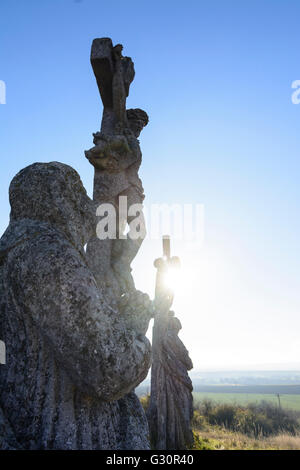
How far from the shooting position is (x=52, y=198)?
5.92ft

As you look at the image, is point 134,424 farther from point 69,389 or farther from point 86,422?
point 69,389

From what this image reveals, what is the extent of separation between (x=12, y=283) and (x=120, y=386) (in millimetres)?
666

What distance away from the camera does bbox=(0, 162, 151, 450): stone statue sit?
147 cm

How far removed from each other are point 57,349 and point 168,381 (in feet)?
22.6

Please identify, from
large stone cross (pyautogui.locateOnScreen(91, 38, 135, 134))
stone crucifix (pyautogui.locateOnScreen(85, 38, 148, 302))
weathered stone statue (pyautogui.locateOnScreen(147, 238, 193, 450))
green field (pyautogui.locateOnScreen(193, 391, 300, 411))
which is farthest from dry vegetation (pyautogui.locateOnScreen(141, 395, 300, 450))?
green field (pyautogui.locateOnScreen(193, 391, 300, 411))

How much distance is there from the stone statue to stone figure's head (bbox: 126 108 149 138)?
14.4ft

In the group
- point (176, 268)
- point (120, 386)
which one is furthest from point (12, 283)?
point (176, 268)

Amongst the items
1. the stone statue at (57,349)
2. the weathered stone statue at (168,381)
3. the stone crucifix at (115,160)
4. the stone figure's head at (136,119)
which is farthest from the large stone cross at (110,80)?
the stone statue at (57,349)

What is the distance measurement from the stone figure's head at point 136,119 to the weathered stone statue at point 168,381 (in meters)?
3.46

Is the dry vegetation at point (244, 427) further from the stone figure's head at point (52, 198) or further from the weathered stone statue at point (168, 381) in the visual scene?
the stone figure's head at point (52, 198)

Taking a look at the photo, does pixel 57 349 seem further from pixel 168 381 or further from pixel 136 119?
pixel 168 381

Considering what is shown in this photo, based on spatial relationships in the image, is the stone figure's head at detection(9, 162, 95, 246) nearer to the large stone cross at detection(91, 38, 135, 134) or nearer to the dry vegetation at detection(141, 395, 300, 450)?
the large stone cross at detection(91, 38, 135, 134)

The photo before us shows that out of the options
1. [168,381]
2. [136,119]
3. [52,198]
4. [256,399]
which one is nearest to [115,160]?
[136,119]
